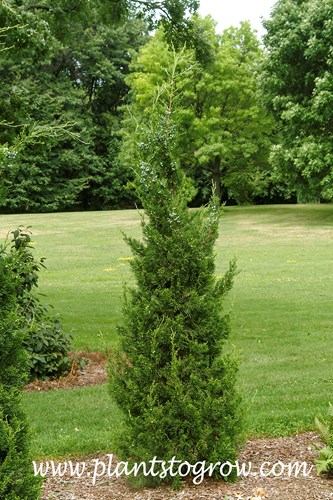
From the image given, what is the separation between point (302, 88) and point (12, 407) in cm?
3185

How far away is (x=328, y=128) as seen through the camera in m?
32.8

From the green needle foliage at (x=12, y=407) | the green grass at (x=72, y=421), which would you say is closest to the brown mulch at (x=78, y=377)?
the green grass at (x=72, y=421)

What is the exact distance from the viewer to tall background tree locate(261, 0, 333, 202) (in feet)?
98.7

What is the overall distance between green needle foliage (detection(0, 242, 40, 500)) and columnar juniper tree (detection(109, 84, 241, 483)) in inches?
36.0

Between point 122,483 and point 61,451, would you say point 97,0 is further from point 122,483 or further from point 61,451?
point 122,483

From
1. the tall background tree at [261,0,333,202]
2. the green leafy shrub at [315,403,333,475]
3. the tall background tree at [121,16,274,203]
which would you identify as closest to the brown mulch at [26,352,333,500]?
the green leafy shrub at [315,403,333,475]

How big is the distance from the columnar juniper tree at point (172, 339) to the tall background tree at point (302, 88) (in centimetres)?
2601

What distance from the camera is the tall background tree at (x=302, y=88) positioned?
30.1 m

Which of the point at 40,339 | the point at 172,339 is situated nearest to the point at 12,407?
the point at 172,339

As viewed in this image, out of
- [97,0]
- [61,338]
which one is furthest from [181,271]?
[97,0]

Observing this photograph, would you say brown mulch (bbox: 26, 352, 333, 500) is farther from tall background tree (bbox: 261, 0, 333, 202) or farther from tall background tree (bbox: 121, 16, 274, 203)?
tall background tree (bbox: 121, 16, 274, 203)

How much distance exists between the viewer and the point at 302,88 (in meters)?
33.2

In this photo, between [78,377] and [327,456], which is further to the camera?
[78,377]

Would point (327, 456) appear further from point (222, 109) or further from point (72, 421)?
point (222, 109)
